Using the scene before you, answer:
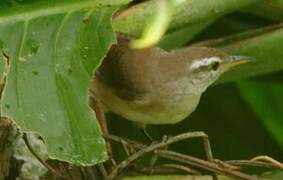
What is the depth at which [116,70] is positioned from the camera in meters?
2.08

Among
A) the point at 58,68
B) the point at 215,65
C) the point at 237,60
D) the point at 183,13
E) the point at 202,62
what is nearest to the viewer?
the point at 58,68

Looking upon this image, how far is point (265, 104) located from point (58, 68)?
0.88 meters

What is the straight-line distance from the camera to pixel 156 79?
223 cm

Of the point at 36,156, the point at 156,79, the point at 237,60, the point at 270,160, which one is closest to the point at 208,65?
the point at 156,79

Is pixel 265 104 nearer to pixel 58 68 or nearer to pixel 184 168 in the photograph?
pixel 184 168

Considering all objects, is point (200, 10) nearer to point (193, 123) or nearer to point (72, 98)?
point (72, 98)

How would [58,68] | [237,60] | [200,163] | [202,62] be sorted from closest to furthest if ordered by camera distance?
1. [58,68]
2. [200,163]
3. [237,60]
4. [202,62]

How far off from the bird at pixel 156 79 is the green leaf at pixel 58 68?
0.97 feet

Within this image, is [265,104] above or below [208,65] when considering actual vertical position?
below

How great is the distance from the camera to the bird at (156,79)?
210 centimetres

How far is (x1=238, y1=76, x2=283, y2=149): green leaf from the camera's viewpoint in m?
2.38

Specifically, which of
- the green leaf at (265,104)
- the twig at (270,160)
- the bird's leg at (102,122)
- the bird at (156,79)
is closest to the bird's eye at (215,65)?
the bird at (156,79)

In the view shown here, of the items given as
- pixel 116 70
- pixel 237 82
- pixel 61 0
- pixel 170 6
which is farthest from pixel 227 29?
pixel 170 6

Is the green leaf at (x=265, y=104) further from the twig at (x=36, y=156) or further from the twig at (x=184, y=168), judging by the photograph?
→ the twig at (x=36, y=156)
